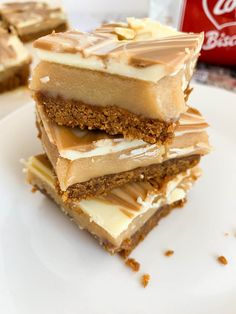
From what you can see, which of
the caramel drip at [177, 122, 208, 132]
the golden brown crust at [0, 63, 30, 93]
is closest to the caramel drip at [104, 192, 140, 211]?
the caramel drip at [177, 122, 208, 132]

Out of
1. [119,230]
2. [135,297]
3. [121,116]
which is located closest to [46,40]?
[121,116]

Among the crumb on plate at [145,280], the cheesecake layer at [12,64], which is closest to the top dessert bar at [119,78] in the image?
the crumb on plate at [145,280]

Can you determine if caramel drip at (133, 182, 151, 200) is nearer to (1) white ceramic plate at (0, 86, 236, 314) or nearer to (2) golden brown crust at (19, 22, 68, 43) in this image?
(1) white ceramic plate at (0, 86, 236, 314)

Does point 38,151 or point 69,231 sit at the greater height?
point 38,151

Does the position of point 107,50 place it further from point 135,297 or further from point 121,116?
point 135,297

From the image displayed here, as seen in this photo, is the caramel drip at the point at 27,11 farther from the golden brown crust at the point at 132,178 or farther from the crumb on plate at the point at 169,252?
the crumb on plate at the point at 169,252

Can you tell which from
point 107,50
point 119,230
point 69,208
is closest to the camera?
point 107,50

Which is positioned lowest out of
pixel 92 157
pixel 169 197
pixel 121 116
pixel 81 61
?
pixel 169 197
